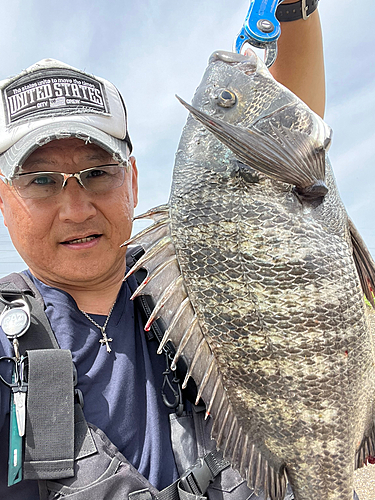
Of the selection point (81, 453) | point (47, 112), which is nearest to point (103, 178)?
point (47, 112)

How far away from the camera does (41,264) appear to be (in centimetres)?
185

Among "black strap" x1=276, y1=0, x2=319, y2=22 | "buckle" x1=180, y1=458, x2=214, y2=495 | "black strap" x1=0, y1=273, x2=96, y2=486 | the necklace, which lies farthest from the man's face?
"black strap" x1=276, y1=0, x2=319, y2=22

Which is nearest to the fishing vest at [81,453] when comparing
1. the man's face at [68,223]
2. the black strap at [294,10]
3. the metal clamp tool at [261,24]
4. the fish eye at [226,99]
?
the man's face at [68,223]

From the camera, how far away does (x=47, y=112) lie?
1.81m

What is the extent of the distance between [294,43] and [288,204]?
133 centimetres

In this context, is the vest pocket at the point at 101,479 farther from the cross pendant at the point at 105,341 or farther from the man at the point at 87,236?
the cross pendant at the point at 105,341

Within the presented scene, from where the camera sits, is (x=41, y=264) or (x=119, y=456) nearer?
(x=119, y=456)

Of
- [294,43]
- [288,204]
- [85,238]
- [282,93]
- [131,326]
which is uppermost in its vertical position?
[294,43]

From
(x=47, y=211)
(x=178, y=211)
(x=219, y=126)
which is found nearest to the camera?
(x=219, y=126)

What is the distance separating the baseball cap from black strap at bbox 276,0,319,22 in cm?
112

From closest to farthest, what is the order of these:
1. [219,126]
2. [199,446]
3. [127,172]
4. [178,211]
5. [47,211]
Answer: [219,126], [178,211], [199,446], [47,211], [127,172]

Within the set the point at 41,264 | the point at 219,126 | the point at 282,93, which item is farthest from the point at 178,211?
the point at 41,264

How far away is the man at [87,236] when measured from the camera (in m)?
1.56

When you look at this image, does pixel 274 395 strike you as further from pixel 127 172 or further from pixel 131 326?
pixel 127 172
